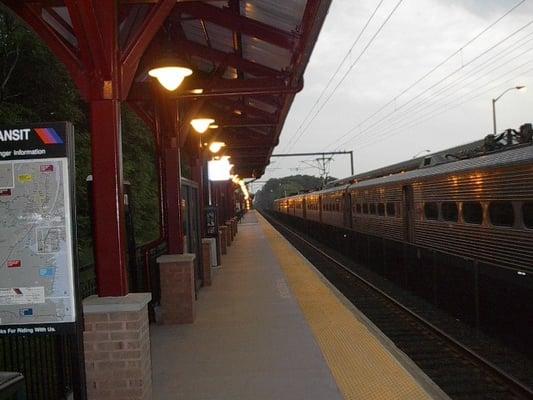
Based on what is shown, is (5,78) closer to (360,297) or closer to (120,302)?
(360,297)

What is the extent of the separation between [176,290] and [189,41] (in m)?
4.69

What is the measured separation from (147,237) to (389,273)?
15.4 meters

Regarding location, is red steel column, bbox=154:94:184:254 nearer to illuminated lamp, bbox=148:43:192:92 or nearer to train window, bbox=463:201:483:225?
illuminated lamp, bbox=148:43:192:92

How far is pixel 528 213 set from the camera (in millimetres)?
8523

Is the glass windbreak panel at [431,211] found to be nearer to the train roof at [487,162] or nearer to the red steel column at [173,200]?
the train roof at [487,162]

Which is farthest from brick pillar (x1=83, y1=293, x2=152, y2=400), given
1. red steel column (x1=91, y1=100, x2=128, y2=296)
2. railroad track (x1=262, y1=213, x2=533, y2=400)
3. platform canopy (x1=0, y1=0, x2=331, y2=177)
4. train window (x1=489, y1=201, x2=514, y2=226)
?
train window (x1=489, y1=201, x2=514, y2=226)

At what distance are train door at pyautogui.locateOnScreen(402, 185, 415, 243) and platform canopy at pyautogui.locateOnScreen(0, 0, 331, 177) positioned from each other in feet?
12.6

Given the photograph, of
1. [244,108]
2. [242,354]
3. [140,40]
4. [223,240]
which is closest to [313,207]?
[223,240]

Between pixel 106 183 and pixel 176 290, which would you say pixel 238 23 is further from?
pixel 106 183

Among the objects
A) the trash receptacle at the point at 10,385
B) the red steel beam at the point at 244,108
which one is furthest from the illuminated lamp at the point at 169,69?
the red steel beam at the point at 244,108

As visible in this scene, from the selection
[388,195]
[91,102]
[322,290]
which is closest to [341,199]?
[388,195]

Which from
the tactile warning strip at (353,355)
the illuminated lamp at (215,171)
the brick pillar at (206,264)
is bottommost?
the tactile warning strip at (353,355)

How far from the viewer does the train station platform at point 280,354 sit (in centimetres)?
563

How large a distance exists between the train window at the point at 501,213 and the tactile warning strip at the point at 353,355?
9.30 feet
